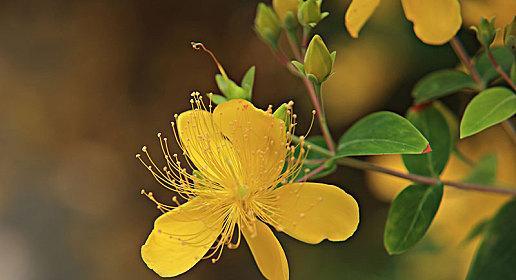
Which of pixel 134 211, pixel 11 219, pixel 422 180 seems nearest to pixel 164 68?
pixel 134 211

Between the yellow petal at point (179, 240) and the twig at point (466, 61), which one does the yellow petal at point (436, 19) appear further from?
the yellow petal at point (179, 240)

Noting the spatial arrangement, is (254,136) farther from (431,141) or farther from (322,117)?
(431,141)

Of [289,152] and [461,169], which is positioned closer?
[289,152]

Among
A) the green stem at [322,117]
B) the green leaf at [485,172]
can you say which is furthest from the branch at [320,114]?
the green leaf at [485,172]

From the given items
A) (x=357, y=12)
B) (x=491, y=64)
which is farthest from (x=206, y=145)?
(x=491, y=64)

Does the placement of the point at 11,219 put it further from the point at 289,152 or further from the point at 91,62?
the point at 289,152

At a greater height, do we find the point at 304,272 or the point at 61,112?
the point at 61,112

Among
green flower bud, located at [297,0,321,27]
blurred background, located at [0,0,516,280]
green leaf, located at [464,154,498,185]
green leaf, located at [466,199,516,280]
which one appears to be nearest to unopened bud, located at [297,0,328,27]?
green flower bud, located at [297,0,321,27]

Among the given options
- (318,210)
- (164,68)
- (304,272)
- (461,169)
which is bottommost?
(304,272)
